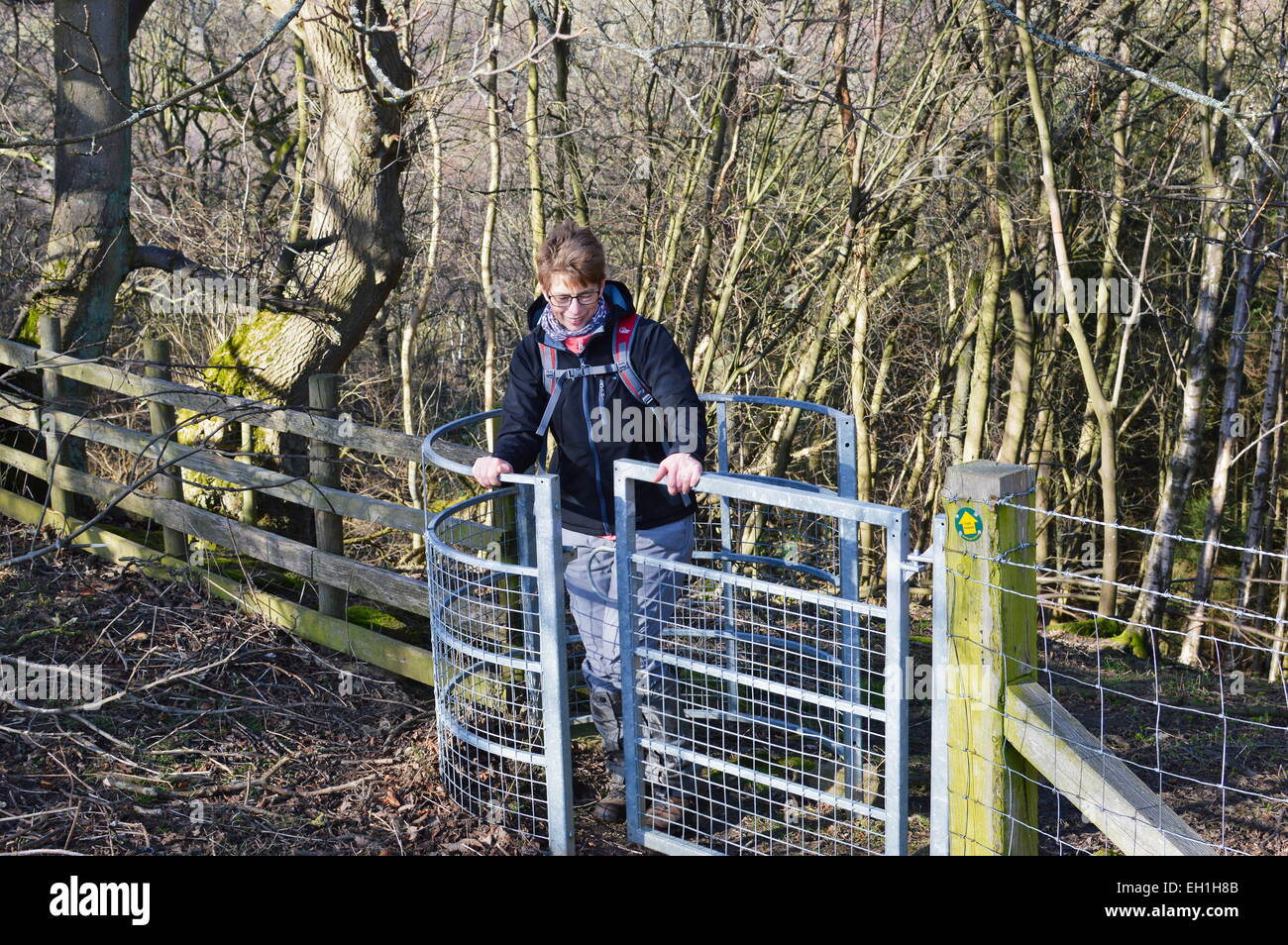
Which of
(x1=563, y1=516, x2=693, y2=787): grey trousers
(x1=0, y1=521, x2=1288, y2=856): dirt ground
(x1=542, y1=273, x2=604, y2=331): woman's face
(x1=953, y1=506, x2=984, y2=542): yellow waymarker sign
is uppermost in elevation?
(x1=542, y1=273, x2=604, y2=331): woman's face

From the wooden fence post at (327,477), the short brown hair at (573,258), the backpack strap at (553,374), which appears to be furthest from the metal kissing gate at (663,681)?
the wooden fence post at (327,477)

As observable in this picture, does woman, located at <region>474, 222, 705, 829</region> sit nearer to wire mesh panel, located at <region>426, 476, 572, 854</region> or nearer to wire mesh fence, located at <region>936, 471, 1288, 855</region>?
wire mesh panel, located at <region>426, 476, 572, 854</region>

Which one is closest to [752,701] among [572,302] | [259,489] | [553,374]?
[553,374]

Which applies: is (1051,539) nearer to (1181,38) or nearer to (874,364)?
(874,364)

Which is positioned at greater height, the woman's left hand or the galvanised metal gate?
the woman's left hand

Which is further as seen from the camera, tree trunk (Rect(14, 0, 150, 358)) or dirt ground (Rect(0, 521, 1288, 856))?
tree trunk (Rect(14, 0, 150, 358))

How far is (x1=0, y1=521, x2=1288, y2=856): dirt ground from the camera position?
13.8 feet

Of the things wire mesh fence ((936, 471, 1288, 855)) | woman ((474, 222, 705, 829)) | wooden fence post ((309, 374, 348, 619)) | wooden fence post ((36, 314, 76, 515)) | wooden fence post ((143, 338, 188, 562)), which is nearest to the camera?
wire mesh fence ((936, 471, 1288, 855))

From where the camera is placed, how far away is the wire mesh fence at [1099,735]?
111 inches

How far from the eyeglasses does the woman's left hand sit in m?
0.67

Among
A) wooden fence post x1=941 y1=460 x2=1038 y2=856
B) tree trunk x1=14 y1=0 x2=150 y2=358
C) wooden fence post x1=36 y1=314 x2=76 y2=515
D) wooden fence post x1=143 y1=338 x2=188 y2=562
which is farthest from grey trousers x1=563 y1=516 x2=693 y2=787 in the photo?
tree trunk x1=14 y1=0 x2=150 y2=358

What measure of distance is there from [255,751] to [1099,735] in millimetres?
3995

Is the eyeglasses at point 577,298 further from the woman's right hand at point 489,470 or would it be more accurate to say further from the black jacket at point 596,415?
the woman's right hand at point 489,470

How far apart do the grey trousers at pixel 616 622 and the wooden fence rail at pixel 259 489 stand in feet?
3.08
